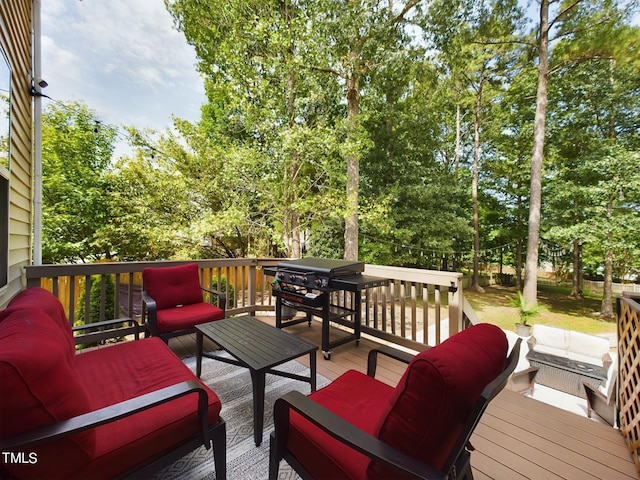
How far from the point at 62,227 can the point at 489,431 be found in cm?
1149

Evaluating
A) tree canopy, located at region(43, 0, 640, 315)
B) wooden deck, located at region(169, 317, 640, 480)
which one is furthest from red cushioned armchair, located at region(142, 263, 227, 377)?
tree canopy, located at region(43, 0, 640, 315)

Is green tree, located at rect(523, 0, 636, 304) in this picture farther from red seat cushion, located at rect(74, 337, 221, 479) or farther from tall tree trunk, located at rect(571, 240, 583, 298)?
red seat cushion, located at rect(74, 337, 221, 479)

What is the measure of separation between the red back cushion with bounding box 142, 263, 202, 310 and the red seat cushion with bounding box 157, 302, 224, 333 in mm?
95

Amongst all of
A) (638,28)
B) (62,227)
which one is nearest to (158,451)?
(62,227)

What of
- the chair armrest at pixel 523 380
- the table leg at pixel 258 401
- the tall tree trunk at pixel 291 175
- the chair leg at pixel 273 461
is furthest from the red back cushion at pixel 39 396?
the tall tree trunk at pixel 291 175

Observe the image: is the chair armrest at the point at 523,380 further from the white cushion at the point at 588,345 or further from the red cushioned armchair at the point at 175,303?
the red cushioned armchair at the point at 175,303

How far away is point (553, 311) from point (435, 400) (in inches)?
525

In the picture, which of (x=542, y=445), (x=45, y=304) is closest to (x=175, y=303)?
(x=45, y=304)

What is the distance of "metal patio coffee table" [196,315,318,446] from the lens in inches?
69.0

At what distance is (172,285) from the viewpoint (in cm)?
322

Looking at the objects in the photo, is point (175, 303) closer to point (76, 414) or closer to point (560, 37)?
point (76, 414)

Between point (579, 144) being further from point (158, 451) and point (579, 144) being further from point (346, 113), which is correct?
point (158, 451)

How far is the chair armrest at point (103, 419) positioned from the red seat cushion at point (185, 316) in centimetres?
167

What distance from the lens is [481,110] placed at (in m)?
13.4
